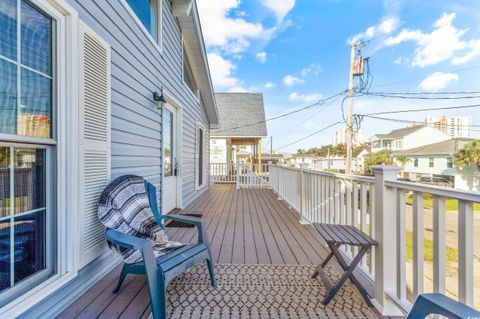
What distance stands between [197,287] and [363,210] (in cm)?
157

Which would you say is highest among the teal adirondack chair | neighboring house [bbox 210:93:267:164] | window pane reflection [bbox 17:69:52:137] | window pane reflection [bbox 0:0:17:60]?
neighboring house [bbox 210:93:267:164]

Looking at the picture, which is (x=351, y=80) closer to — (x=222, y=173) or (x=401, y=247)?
(x=222, y=173)

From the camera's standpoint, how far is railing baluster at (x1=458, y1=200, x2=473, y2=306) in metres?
1.14

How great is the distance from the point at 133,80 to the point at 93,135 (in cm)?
109

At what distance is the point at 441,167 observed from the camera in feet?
71.4

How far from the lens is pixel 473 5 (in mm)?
11867

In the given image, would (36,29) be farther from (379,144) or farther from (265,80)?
(379,144)

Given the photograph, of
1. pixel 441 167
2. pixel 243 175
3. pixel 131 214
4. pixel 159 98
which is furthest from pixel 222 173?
pixel 441 167

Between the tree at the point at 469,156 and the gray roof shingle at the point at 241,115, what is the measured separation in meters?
17.0

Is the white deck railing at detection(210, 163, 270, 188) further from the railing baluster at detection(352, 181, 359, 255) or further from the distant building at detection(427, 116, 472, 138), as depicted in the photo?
the distant building at detection(427, 116, 472, 138)

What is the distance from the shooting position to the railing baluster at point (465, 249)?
114 cm

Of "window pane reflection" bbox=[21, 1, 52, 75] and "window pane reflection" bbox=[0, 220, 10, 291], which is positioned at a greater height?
"window pane reflection" bbox=[21, 1, 52, 75]

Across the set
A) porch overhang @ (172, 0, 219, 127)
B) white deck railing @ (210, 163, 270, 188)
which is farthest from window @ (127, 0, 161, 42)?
white deck railing @ (210, 163, 270, 188)

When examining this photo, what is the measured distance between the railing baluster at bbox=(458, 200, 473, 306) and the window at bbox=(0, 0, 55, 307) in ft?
7.98
